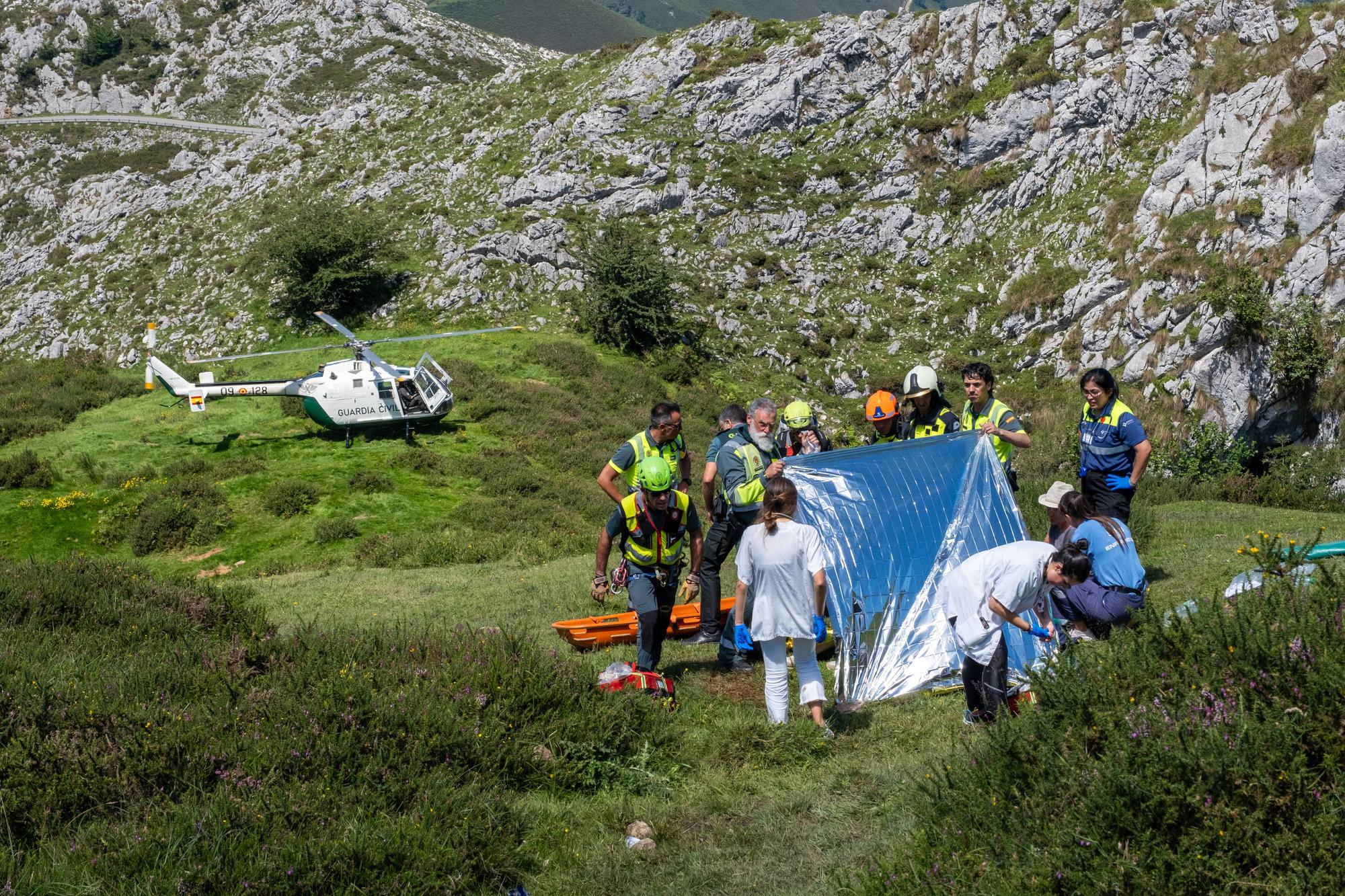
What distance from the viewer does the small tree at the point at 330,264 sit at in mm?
32844

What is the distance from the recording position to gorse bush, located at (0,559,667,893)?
13.6 ft

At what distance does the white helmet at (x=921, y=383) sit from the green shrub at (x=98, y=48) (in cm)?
9056

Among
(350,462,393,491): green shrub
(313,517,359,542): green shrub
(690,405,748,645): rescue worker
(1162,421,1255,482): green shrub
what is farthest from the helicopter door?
(1162,421,1255,482): green shrub

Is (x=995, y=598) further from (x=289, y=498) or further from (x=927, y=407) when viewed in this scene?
(x=289, y=498)

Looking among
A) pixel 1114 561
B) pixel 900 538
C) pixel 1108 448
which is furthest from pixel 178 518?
pixel 1114 561

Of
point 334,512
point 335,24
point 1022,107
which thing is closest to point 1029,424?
point 1022,107

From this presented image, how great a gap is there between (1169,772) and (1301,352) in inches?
800

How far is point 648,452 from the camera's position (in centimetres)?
779

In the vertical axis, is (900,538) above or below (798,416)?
below

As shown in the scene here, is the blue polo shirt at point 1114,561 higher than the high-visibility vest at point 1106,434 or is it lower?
lower

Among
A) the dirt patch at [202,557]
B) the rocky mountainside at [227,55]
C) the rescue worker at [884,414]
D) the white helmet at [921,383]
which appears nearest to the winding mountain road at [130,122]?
the rocky mountainside at [227,55]

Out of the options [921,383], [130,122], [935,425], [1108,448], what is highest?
[130,122]

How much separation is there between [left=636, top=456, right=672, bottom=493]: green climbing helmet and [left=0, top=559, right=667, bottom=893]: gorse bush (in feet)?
5.05

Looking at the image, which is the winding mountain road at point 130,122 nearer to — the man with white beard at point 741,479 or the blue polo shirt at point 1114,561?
the man with white beard at point 741,479
